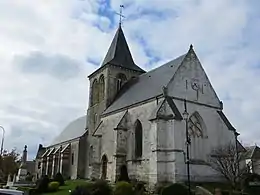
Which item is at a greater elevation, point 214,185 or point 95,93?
point 95,93

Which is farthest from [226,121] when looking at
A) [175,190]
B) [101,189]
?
[101,189]

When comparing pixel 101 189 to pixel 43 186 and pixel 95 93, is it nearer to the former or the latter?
pixel 43 186

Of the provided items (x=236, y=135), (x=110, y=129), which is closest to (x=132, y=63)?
(x=110, y=129)

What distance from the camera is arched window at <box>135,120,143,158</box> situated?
30920 millimetres

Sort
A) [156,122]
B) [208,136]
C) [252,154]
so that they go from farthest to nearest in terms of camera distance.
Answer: [252,154] < [208,136] < [156,122]

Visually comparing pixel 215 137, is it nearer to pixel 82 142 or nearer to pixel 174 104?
pixel 174 104

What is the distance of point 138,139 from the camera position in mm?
31344

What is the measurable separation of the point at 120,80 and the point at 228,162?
17.5 metres

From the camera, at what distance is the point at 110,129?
3522 cm

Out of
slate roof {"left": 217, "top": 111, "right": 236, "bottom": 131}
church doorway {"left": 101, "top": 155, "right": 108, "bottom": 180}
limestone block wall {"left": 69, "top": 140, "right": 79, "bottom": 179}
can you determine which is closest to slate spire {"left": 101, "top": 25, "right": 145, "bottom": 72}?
limestone block wall {"left": 69, "top": 140, "right": 79, "bottom": 179}

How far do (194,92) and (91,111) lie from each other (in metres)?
16.3

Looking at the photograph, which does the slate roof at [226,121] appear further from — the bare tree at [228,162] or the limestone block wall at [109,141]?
the limestone block wall at [109,141]

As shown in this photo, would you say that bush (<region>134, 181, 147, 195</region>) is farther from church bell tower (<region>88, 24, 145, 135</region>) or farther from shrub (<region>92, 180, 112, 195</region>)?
church bell tower (<region>88, 24, 145, 135</region>)

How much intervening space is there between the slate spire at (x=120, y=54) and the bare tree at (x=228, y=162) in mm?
16331
